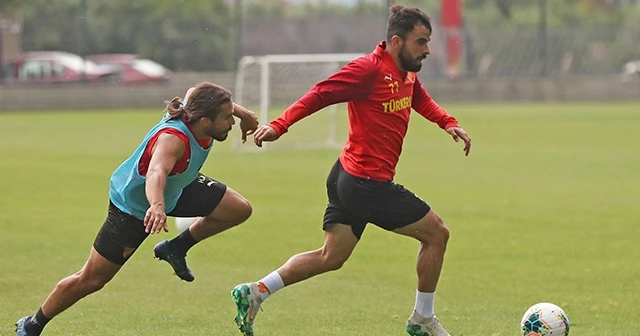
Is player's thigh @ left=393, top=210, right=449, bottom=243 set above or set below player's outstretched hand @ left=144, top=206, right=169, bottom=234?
below

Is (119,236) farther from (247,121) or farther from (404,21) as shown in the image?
(404,21)

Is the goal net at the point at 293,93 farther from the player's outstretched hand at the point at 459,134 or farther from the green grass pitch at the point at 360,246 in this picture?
the player's outstretched hand at the point at 459,134

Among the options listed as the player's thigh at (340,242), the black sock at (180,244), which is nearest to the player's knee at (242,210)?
the black sock at (180,244)

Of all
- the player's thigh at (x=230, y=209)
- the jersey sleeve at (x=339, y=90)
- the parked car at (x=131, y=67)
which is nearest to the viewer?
the jersey sleeve at (x=339, y=90)

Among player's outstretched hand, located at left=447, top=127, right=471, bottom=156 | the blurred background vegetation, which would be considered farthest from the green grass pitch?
the blurred background vegetation

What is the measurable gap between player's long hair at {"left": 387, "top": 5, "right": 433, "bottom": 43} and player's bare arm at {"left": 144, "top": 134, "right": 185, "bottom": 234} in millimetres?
1657

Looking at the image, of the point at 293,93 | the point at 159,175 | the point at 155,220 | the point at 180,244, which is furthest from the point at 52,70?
the point at 155,220

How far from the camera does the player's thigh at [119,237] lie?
300 inches

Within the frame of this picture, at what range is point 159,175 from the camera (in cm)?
718

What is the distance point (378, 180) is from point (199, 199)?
127cm

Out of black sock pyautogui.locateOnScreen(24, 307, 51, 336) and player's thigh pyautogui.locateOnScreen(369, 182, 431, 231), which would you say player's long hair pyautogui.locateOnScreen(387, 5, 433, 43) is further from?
black sock pyautogui.locateOnScreen(24, 307, 51, 336)

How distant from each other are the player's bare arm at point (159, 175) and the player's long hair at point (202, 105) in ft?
0.68

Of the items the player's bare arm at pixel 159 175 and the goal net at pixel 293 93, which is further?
the goal net at pixel 293 93

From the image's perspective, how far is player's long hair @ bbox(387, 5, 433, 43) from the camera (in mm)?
7941
